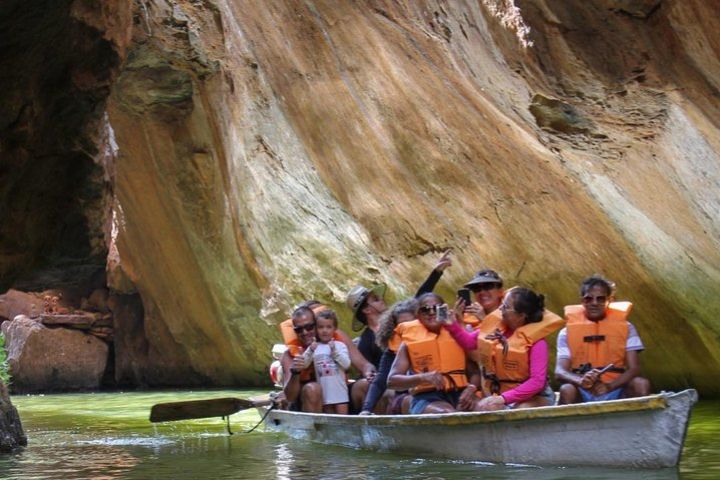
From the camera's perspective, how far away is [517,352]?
6922 millimetres

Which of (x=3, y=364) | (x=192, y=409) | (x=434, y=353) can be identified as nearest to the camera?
(x=434, y=353)

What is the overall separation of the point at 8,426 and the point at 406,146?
A: 8053mm

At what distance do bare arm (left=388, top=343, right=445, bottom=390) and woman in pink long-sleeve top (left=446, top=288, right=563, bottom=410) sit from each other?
0.22m

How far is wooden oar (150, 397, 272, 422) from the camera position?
9.45m

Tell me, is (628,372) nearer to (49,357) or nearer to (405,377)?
(405,377)

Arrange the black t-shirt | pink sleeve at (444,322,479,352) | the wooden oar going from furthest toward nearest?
the wooden oar → the black t-shirt → pink sleeve at (444,322,479,352)

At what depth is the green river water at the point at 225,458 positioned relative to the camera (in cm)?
643

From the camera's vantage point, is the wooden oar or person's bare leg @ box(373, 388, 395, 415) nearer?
person's bare leg @ box(373, 388, 395, 415)

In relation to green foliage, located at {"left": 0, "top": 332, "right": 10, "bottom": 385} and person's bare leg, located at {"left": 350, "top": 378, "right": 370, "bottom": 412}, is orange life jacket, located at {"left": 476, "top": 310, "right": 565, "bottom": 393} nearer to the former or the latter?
person's bare leg, located at {"left": 350, "top": 378, "right": 370, "bottom": 412}

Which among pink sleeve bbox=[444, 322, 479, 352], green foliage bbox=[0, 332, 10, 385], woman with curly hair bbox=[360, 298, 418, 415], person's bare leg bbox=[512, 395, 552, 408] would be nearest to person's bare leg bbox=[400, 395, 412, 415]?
woman with curly hair bbox=[360, 298, 418, 415]

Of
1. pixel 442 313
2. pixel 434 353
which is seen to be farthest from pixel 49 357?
pixel 442 313

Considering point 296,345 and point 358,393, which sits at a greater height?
point 296,345

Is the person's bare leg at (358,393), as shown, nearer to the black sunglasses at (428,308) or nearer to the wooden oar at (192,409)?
the wooden oar at (192,409)

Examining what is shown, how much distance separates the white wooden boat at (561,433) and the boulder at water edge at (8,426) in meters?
2.71
